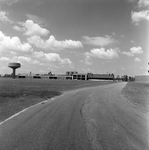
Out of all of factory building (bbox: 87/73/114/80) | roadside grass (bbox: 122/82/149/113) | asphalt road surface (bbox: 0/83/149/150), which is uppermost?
factory building (bbox: 87/73/114/80)

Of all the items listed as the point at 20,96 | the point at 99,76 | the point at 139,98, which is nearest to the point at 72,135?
the point at 20,96

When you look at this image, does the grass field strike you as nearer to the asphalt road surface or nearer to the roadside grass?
the asphalt road surface

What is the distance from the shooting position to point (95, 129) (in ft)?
18.0

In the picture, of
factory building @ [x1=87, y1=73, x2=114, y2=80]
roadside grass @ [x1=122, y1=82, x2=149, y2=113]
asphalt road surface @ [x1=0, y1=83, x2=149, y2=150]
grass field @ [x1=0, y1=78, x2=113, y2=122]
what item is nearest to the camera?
asphalt road surface @ [x1=0, y1=83, x2=149, y2=150]

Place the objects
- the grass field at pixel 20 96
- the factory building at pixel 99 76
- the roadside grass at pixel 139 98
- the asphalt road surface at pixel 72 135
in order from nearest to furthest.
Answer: the asphalt road surface at pixel 72 135 < the grass field at pixel 20 96 < the roadside grass at pixel 139 98 < the factory building at pixel 99 76

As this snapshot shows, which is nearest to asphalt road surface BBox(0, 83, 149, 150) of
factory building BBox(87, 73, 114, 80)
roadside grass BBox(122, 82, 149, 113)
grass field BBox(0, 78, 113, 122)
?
grass field BBox(0, 78, 113, 122)

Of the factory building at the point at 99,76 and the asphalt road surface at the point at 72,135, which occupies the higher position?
the factory building at the point at 99,76

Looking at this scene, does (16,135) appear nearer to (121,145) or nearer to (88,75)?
(121,145)

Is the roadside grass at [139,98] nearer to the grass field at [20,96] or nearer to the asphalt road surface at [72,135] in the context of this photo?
the asphalt road surface at [72,135]

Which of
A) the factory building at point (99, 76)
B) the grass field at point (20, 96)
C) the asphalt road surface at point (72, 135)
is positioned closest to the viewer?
the asphalt road surface at point (72, 135)

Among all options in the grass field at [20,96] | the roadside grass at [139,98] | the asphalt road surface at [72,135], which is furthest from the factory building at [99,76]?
the asphalt road surface at [72,135]

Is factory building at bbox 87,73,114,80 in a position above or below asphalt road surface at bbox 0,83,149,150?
above

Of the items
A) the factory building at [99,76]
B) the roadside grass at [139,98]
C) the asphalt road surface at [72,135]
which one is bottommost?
the roadside grass at [139,98]

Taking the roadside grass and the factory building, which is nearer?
the roadside grass
